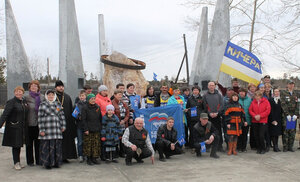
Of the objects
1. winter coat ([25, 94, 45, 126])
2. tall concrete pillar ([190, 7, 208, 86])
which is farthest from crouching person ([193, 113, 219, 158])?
tall concrete pillar ([190, 7, 208, 86])

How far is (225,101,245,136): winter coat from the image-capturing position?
7.27m

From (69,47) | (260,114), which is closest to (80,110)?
(260,114)

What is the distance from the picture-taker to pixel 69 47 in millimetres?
12211

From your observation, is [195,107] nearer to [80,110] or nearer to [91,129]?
[91,129]

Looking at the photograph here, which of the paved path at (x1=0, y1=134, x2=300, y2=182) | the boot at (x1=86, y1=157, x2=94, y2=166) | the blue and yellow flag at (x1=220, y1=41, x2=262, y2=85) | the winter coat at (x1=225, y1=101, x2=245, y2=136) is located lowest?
the paved path at (x1=0, y1=134, x2=300, y2=182)

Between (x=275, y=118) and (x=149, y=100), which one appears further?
(x=149, y=100)

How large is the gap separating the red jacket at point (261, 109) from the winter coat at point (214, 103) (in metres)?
0.80

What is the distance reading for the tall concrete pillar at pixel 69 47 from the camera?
39.9 feet

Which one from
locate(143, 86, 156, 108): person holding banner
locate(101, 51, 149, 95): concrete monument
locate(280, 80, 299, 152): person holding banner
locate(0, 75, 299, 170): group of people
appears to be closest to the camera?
locate(0, 75, 299, 170): group of people

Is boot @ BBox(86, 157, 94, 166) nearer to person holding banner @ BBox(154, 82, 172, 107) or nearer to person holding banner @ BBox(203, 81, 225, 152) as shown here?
person holding banner @ BBox(154, 82, 172, 107)

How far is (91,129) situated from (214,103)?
10.6 feet

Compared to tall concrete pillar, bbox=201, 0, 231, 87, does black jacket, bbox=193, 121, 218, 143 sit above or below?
below

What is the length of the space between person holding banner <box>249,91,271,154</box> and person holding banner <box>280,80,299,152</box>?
585 millimetres

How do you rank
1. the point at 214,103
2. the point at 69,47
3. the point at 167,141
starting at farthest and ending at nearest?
the point at 69,47 < the point at 214,103 < the point at 167,141
